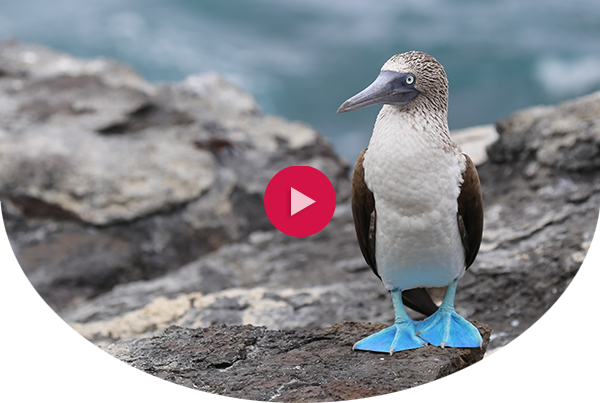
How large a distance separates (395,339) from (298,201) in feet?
3.06

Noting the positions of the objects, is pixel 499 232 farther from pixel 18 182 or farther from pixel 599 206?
pixel 18 182

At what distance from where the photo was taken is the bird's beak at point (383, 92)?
2211 mm

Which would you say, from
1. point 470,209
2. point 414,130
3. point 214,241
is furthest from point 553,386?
point 214,241

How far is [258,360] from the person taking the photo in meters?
2.37

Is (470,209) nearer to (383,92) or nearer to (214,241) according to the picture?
(383,92)

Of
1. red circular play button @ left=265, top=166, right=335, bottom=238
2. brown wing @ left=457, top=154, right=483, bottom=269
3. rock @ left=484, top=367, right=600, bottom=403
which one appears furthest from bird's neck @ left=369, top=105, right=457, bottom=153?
rock @ left=484, top=367, right=600, bottom=403

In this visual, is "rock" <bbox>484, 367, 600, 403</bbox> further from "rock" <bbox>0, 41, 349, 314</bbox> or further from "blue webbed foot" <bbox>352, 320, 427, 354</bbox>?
"rock" <bbox>0, 41, 349, 314</bbox>

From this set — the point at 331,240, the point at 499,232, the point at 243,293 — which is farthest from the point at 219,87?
the point at 499,232

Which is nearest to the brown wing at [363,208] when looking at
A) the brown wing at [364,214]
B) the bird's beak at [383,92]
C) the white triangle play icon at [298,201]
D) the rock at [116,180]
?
the brown wing at [364,214]

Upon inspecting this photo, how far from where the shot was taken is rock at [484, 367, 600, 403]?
2285 mm

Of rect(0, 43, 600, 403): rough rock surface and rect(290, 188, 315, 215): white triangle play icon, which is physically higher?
rect(290, 188, 315, 215): white triangle play icon

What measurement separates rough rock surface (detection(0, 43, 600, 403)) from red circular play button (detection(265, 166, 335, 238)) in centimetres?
64

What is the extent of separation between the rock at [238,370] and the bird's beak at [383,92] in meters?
1.11

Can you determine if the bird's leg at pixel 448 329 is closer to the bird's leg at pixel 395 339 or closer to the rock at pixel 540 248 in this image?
the bird's leg at pixel 395 339
